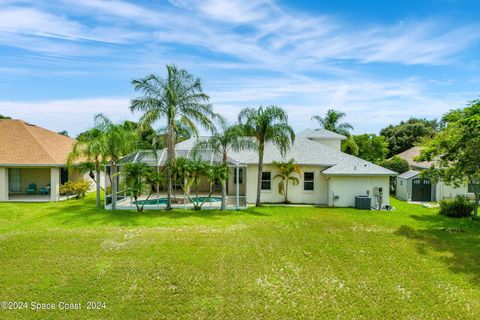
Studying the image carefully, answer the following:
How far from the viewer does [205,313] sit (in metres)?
6.75

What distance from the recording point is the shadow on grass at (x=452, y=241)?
9672 mm

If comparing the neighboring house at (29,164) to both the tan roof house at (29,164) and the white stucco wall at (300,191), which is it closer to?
the tan roof house at (29,164)

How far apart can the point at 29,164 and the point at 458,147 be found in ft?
88.8

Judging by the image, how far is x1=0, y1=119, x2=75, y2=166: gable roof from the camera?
21.1 m

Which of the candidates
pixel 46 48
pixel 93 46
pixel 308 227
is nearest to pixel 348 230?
pixel 308 227

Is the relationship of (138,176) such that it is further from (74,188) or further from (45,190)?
(45,190)

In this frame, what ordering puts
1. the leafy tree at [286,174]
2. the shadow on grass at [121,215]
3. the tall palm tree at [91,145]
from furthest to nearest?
the leafy tree at [286,174] < the tall palm tree at [91,145] < the shadow on grass at [121,215]

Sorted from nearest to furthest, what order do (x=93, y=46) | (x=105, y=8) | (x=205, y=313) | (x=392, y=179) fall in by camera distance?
(x=205, y=313)
(x=105, y=8)
(x=93, y=46)
(x=392, y=179)

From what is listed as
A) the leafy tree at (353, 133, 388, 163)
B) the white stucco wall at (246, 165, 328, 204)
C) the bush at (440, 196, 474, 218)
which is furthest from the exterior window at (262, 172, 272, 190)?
the leafy tree at (353, 133, 388, 163)

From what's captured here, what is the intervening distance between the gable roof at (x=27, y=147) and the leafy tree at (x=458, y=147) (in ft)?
81.5

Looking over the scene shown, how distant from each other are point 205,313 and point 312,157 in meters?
16.9

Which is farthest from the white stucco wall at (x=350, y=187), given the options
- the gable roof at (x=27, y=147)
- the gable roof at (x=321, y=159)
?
the gable roof at (x=27, y=147)

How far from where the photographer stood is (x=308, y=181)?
21578mm

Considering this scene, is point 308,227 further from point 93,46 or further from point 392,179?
point 392,179
